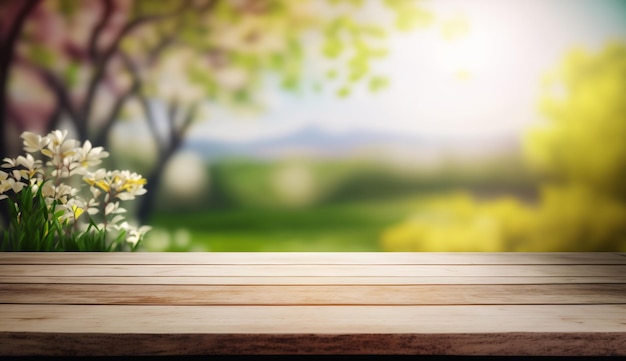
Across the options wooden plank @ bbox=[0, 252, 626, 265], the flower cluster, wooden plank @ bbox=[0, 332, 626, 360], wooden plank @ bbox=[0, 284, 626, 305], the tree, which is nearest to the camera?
wooden plank @ bbox=[0, 332, 626, 360]

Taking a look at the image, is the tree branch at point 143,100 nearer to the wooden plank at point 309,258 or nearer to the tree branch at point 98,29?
the tree branch at point 98,29

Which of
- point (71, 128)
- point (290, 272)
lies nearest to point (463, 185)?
point (290, 272)

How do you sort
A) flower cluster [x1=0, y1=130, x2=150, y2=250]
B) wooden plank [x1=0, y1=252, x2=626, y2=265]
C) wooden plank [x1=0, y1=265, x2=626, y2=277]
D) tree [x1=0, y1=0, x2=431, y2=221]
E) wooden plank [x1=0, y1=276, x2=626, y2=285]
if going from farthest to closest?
tree [x1=0, y1=0, x2=431, y2=221], flower cluster [x1=0, y1=130, x2=150, y2=250], wooden plank [x1=0, y1=252, x2=626, y2=265], wooden plank [x1=0, y1=265, x2=626, y2=277], wooden plank [x1=0, y1=276, x2=626, y2=285]

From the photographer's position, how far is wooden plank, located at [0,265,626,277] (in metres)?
1.54

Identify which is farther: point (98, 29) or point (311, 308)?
point (98, 29)

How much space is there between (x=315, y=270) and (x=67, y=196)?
1.78 metres

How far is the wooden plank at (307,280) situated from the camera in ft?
4.65

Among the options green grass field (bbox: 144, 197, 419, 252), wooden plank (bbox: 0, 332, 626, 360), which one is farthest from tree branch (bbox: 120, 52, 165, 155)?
wooden plank (bbox: 0, 332, 626, 360)

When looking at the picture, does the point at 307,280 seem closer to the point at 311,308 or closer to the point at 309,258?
the point at 311,308

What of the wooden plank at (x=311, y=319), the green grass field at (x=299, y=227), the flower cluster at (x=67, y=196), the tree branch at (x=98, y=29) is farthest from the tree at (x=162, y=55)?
the wooden plank at (x=311, y=319)

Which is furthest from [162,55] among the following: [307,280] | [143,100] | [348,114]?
[307,280]

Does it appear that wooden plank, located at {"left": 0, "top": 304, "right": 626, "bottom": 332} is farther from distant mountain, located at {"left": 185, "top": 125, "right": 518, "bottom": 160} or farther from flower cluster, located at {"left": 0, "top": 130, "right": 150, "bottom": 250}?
distant mountain, located at {"left": 185, "top": 125, "right": 518, "bottom": 160}

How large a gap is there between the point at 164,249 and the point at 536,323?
7.33ft

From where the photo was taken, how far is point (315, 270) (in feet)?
5.26
